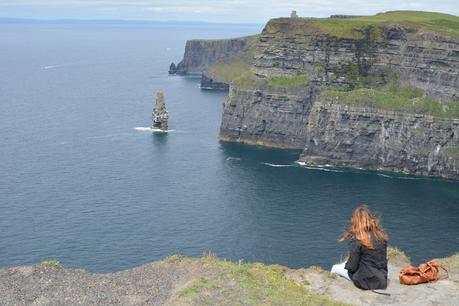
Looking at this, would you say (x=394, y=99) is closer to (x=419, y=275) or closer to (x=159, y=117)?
(x=159, y=117)

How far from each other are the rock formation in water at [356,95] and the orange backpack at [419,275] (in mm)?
99397

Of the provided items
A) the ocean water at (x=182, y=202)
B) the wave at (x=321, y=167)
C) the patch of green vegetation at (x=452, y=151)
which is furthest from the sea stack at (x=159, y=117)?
the patch of green vegetation at (x=452, y=151)

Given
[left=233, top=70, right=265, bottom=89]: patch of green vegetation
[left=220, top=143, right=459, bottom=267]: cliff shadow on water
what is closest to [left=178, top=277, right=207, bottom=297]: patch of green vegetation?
[left=220, top=143, right=459, bottom=267]: cliff shadow on water

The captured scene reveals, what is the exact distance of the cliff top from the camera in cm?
2816

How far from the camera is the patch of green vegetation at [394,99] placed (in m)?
129

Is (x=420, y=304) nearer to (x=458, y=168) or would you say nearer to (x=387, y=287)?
(x=387, y=287)

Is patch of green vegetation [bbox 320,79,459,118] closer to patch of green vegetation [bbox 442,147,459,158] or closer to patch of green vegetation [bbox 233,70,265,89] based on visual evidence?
patch of green vegetation [bbox 442,147,459,158]

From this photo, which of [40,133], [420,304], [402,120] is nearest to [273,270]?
[420,304]

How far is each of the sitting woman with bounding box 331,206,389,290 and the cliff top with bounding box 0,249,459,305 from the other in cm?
61

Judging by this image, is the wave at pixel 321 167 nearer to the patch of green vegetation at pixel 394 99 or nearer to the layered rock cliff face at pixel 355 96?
the layered rock cliff face at pixel 355 96

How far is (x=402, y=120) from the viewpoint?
13088cm

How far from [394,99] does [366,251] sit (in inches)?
4426

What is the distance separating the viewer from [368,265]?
2792 centimetres

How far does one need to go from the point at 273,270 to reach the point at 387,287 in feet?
19.8
